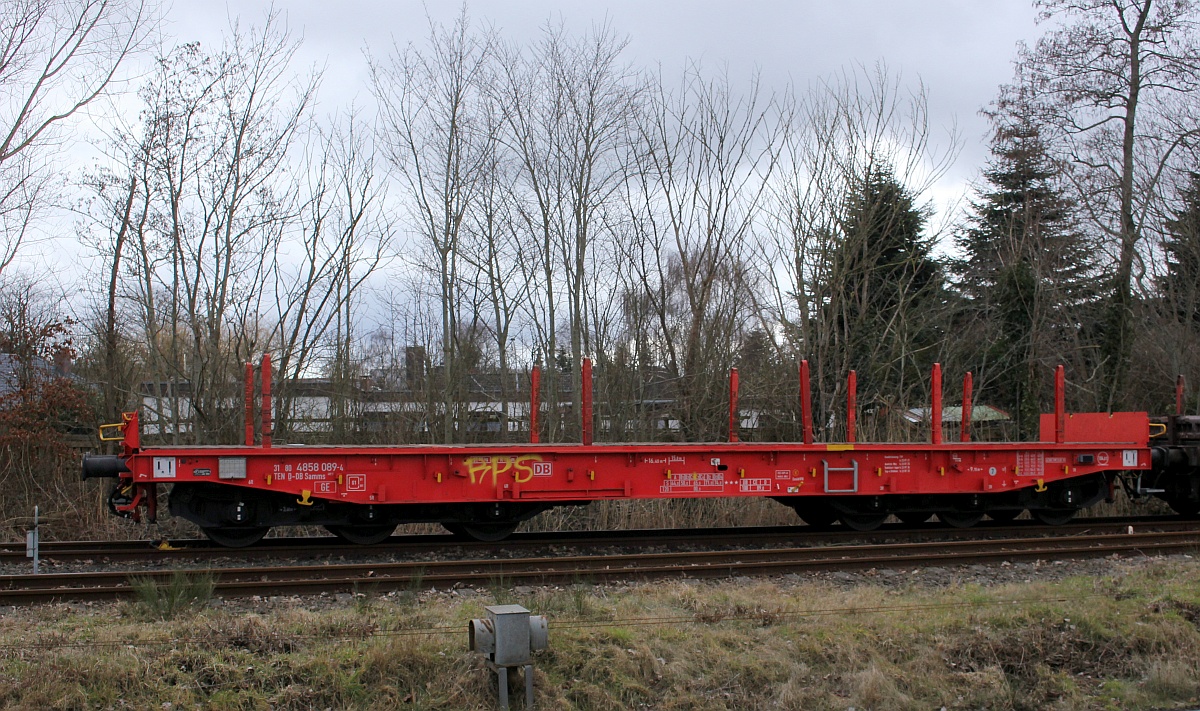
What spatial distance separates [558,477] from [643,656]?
4455mm

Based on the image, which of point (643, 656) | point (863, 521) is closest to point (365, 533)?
point (643, 656)

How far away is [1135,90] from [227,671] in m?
29.0

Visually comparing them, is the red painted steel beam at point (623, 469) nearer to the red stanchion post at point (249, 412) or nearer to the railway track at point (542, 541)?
the red stanchion post at point (249, 412)

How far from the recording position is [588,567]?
9406mm

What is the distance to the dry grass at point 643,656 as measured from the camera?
18.2 ft

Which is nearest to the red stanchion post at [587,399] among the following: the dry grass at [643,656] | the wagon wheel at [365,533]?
the wagon wheel at [365,533]

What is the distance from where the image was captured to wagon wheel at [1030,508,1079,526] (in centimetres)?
1298

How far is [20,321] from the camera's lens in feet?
50.3

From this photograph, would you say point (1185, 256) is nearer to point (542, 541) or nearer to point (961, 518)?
point (961, 518)

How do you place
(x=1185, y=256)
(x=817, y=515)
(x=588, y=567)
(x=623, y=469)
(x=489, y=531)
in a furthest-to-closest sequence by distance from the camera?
(x=1185, y=256) → (x=817, y=515) → (x=489, y=531) → (x=623, y=469) → (x=588, y=567)

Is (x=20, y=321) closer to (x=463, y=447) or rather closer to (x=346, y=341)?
(x=346, y=341)

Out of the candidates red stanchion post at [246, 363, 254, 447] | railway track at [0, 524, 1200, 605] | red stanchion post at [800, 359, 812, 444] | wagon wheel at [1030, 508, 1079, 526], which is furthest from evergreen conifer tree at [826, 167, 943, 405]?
red stanchion post at [246, 363, 254, 447]

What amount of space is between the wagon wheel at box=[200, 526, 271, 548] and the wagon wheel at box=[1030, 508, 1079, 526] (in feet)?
34.2

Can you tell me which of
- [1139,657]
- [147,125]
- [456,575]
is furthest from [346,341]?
[1139,657]
